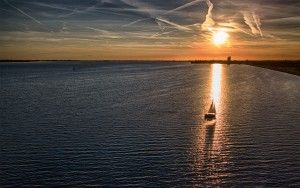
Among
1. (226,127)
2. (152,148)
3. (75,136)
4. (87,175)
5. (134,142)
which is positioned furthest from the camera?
(226,127)

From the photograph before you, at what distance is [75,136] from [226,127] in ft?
70.3

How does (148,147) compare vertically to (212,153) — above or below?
above

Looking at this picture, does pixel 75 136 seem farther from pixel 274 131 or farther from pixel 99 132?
pixel 274 131

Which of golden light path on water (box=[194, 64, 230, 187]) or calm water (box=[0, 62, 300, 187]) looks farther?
golden light path on water (box=[194, 64, 230, 187])

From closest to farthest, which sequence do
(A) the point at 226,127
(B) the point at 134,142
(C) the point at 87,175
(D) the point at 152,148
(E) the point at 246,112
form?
(C) the point at 87,175, (D) the point at 152,148, (B) the point at 134,142, (A) the point at 226,127, (E) the point at 246,112

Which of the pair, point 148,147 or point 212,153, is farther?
point 148,147

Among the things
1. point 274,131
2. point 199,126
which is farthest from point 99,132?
point 274,131

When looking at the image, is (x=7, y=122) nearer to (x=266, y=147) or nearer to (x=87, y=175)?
(x=87, y=175)

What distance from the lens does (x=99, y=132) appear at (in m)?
52.0

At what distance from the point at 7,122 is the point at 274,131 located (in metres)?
38.6

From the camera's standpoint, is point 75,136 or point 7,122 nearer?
point 75,136

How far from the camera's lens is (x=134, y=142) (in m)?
45.9

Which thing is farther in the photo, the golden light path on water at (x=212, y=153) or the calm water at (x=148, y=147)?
the golden light path on water at (x=212, y=153)

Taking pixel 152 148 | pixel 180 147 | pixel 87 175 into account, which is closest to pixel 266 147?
pixel 180 147
